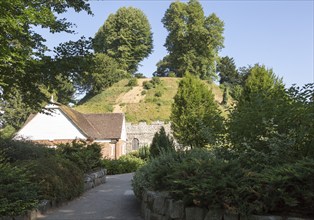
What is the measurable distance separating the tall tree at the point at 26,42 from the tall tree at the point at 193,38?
52.5m

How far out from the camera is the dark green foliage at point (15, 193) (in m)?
7.41

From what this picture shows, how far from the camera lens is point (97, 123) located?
4066cm

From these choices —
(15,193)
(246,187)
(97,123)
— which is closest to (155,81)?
(97,123)

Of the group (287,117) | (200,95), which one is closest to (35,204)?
(287,117)

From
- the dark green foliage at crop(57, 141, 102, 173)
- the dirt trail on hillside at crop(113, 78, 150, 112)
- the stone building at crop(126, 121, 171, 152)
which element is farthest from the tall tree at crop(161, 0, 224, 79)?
the dark green foliage at crop(57, 141, 102, 173)

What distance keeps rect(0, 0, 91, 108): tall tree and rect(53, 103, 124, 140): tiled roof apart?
21.1 m

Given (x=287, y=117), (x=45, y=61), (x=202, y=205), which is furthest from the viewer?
(x=45, y=61)

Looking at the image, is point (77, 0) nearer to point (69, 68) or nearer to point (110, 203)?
point (69, 68)

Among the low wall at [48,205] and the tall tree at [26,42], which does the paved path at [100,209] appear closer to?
the low wall at [48,205]

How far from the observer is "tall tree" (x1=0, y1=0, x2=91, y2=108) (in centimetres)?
1040

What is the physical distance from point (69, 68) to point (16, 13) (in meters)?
2.84

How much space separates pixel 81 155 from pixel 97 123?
25654 mm

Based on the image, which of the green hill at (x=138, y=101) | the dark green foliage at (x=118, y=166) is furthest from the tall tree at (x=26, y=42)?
the green hill at (x=138, y=101)

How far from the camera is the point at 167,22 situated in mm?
70438
